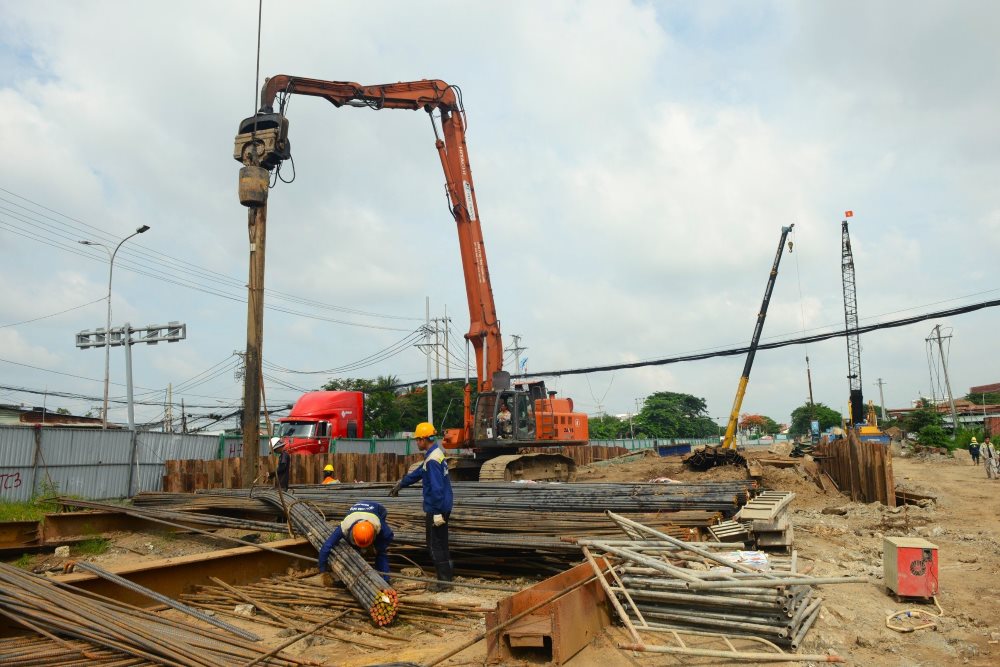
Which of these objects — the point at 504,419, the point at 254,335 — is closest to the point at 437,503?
the point at 254,335

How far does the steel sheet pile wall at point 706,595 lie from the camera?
490 centimetres

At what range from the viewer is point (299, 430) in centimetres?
2030

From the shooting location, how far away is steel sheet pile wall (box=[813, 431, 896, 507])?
13.8 m

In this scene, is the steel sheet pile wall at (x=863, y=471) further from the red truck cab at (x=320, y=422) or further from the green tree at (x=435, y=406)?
the green tree at (x=435, y=406)

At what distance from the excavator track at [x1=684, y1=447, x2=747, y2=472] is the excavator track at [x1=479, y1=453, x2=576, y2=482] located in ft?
10.8

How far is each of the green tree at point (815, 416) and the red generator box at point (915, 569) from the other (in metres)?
100

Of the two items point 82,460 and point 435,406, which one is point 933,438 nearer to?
point 435,406

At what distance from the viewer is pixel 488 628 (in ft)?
16.4

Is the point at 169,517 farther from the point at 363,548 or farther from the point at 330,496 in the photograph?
the point at 363,548

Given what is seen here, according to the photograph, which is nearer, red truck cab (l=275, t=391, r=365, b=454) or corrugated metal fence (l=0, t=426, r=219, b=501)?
corrugated metal fence (l=0, t=426, r=219, b=501)

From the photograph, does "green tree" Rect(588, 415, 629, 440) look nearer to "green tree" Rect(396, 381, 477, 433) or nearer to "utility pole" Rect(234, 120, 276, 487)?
"green tree" Rect(396, 381, 477, 433)

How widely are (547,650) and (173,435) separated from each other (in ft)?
57.6

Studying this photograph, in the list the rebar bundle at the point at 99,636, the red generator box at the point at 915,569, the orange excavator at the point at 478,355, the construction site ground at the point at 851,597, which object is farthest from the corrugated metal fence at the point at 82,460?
the red generator box at the point at 915,569

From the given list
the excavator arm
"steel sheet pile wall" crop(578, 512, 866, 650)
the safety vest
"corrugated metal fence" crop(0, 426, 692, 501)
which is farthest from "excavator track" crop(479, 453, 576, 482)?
"corrugated metal fence" crop(0, 426, 692, 501)
